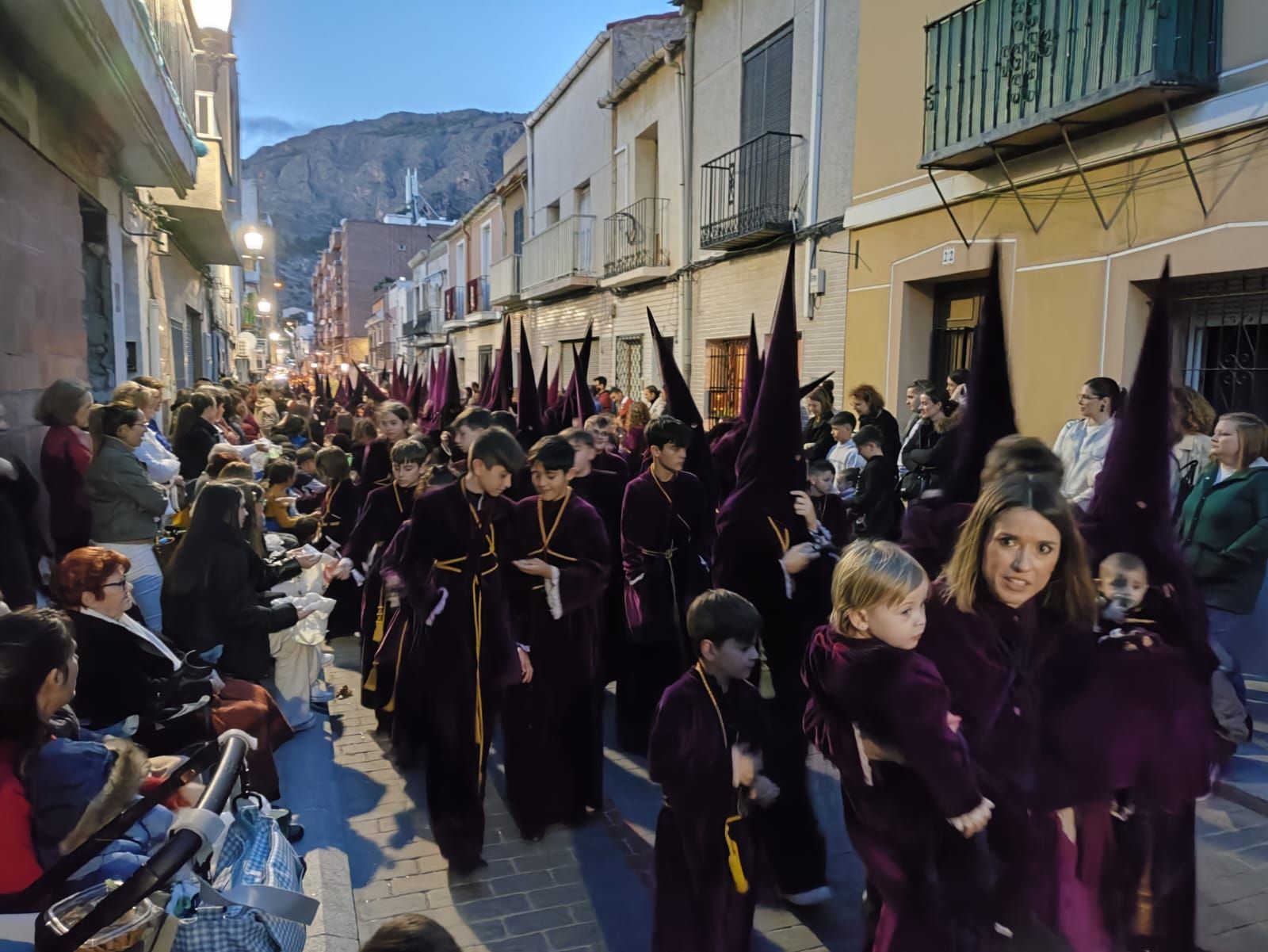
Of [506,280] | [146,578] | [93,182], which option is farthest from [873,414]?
[506,280]

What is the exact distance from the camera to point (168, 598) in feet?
13.7

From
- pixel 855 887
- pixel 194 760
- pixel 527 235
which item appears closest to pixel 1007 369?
pixel 855 887

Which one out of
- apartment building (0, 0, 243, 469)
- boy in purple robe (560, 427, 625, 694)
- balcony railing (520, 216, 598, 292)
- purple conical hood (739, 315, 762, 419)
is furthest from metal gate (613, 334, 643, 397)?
purple conical hood (739, 315, 762, 419)

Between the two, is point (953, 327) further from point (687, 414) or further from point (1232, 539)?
point (1232, 539)

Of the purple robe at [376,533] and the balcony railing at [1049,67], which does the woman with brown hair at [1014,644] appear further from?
the balcony railing at [1049,67]

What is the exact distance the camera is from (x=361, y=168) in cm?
14125

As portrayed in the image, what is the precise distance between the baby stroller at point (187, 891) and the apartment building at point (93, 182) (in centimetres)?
458

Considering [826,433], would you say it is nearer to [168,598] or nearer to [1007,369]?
[1007,369]

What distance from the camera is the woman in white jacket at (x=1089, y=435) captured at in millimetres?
5492

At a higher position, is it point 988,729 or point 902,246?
point 902,246

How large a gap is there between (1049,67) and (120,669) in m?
7.57

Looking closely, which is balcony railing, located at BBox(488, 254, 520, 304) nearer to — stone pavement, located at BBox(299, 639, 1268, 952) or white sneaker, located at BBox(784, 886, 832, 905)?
stone pavement, located at BBox(299, 639, 1268, 952)

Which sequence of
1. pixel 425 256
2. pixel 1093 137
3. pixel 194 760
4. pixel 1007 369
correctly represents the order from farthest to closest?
pixel 425 256
pixel 1093 137
pixel 1007 369
pixel 194 760

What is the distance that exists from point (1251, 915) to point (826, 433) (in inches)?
203
